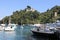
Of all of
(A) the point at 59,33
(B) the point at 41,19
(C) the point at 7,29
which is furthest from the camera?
(B) the point at 41,19

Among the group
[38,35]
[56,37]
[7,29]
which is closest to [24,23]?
[7,29]

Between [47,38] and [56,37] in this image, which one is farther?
[47,38]

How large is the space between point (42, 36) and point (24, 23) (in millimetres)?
142742

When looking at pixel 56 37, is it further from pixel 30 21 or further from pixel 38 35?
pixel 30 21

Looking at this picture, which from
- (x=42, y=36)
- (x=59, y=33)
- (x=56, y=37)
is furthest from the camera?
(x=42, y=36)

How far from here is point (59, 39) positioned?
4456cm

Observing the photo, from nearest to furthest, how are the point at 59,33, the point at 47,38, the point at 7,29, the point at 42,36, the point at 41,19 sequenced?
the point at 59,33
the point at 47,38
the point at 42,36
the point at 7,29
the point at 41,19

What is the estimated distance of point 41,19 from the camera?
631 feet

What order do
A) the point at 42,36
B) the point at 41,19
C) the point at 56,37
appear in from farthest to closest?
the point at 41,19 → the point at 42,36 → the point at 56,37

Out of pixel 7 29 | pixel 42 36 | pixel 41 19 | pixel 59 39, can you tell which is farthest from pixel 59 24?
pixel 41 19

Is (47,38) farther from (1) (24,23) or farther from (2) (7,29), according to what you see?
(1) (24,23)

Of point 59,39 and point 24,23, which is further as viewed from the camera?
point 24,23

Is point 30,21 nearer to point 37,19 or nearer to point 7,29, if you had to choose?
point 37,19

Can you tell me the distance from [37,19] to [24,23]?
12401 mm
